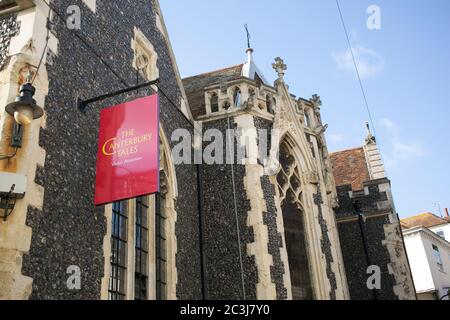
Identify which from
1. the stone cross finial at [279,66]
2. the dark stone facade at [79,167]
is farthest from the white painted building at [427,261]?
the dark stone facade at [79,167]

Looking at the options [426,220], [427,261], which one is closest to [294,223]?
[427,261]

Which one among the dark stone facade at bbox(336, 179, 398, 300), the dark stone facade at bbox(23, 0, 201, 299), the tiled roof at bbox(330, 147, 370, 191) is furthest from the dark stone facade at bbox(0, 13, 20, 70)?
the tiled roof at bbox(330, 147, 370, 191)

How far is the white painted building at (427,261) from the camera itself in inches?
1117

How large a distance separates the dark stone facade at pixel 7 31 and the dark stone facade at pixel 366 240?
1134 cm

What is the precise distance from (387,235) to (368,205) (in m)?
1.18

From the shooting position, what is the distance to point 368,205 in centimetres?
1681

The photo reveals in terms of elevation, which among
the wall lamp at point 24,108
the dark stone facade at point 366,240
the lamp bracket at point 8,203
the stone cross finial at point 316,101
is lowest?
the lamp bracket at point 8,203

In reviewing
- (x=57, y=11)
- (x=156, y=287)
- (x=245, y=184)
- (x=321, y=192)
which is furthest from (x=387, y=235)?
(x=57, y=11)

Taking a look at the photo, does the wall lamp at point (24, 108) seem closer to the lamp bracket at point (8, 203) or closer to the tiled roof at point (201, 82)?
the lamp bracket at point (8, 203)

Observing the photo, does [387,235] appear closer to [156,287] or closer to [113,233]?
[156,287]

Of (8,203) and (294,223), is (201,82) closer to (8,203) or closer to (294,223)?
(294,223)

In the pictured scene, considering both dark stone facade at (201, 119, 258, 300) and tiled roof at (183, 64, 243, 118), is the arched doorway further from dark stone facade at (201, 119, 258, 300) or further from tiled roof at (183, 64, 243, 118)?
tiled roof at (183, 64, 243, 118)

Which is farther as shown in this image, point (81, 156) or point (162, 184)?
point (162, 184)

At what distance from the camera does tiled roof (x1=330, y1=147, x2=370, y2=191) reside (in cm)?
2124
